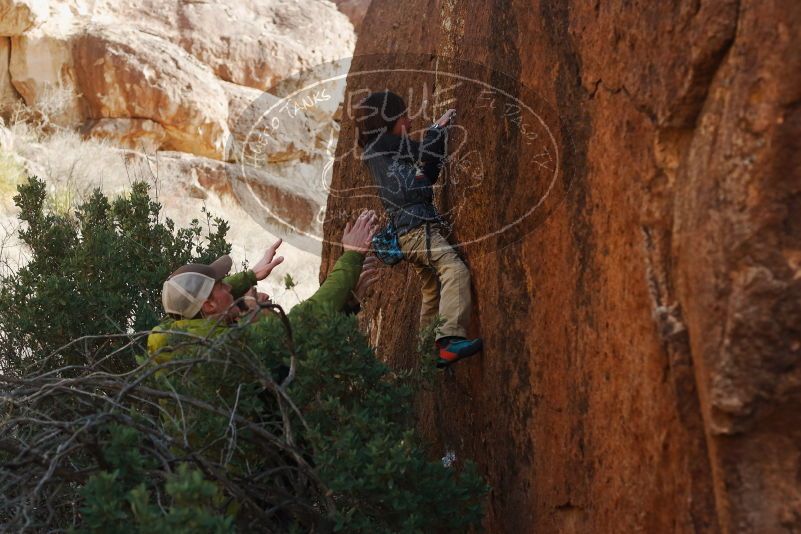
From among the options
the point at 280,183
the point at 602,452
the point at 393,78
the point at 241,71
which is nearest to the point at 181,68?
the point at 241,71

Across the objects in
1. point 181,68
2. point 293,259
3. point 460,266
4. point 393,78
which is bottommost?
point 460,266

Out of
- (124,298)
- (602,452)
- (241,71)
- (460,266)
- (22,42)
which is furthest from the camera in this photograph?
(241,71)

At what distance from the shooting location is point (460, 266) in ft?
16.2

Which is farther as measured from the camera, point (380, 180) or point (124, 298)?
point (124, 298)

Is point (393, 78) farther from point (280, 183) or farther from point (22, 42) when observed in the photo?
point (22, 42)

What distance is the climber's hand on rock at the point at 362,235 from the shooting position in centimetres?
514

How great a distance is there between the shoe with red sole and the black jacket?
0.70 metres

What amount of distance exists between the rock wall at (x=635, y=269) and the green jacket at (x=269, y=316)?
0.63 metres

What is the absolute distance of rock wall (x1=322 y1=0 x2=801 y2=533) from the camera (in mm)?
2615

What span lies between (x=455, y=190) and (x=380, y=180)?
419 millimetres

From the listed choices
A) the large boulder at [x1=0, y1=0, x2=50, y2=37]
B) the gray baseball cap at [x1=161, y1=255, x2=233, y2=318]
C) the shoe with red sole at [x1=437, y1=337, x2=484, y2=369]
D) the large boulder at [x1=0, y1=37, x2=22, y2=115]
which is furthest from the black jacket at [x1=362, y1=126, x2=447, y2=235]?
the large boulder at [x1=0, y1=37, x2=22, y2=115]

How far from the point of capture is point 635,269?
3.28 meters

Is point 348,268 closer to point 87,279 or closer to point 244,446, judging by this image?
point 244,446

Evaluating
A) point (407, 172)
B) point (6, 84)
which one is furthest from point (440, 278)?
point (6, 84)
